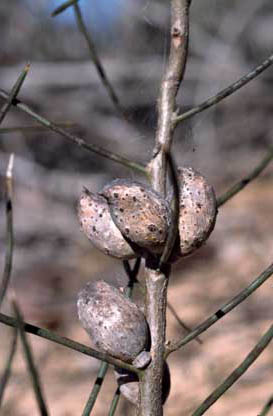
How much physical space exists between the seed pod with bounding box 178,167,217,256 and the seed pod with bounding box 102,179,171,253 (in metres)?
0.02

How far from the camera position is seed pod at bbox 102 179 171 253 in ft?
2.00

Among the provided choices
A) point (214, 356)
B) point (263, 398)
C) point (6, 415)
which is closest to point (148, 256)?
point (263, 398)

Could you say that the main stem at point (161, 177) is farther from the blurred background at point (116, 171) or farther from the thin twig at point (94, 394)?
the blurred background at point (116, 171)

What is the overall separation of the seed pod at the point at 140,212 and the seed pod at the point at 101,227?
1 centimetres

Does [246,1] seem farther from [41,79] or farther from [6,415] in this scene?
[6,415]

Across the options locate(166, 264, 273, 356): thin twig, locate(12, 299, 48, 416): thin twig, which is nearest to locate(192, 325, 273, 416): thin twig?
locate(166, 264, 273, 356): thin twig

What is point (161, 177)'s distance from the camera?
0.66 m

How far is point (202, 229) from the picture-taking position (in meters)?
0.64

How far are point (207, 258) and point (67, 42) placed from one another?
5.79 feet

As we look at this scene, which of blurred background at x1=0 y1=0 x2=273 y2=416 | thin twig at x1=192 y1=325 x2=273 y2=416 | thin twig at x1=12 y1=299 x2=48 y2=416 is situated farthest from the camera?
blurred background at x1=0 y1=0 x2=273 y2=416

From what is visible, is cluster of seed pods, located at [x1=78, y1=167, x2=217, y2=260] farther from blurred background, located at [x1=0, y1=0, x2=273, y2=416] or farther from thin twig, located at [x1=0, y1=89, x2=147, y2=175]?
blurred background, located at [x1=0, y1=0, x2=273, y2=416]

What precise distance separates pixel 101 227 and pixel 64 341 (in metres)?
0.10

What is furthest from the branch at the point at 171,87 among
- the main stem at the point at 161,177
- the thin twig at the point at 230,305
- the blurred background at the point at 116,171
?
the blurred background at the point at 116,171

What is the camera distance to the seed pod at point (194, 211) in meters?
0.63
